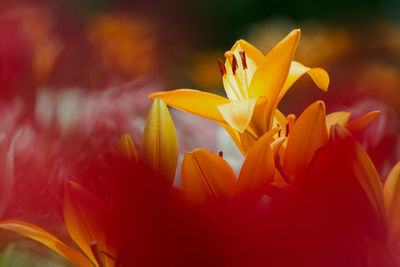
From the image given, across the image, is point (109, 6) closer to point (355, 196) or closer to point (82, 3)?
point (82, 3)

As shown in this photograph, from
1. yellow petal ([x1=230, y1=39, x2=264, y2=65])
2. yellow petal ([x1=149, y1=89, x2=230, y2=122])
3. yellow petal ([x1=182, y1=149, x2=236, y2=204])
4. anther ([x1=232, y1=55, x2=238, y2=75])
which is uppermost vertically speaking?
yellow petal ([x1=230, y1=39, x2=264, y2=65])

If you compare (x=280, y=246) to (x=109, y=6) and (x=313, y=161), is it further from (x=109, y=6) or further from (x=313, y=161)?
(x=109, y=6)

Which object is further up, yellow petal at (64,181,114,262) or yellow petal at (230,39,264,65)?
yellow petal at (230,39,264,65)

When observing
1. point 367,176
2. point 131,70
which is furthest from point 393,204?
point 131,70

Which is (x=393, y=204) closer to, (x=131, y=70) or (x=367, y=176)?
(x=367, y=176)

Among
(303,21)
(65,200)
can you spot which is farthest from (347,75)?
(65,200)
